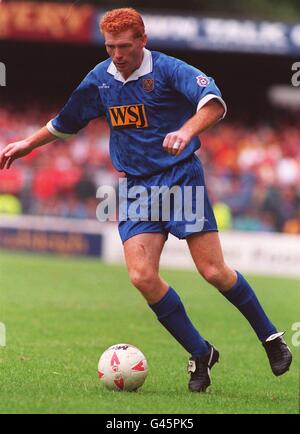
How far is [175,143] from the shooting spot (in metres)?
5.37

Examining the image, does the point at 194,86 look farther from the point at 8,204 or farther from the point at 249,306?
the point at 8,204

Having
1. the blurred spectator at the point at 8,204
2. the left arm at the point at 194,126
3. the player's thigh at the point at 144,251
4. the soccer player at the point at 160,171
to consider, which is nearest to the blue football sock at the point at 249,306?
the soccer player at the point at 160,171

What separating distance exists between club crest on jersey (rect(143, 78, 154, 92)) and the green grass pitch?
1.82 m

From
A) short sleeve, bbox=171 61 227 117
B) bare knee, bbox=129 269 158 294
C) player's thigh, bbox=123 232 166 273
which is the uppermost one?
short sleeve, bbox=171 61 227 117

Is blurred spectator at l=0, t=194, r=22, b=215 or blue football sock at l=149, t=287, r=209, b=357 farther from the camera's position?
blurred spectator at l=0, t=194, r=22, b=215

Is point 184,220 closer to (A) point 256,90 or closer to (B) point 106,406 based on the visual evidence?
(B) point 106,406

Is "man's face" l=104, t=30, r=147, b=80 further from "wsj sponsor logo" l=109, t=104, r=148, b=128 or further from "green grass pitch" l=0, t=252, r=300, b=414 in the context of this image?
"green grass pitch" l=0, t=252, r=300, b=414

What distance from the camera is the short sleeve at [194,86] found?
5.71 metres

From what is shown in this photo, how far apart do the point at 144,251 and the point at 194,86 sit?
102cm

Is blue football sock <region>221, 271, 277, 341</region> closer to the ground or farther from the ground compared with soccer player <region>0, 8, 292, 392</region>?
closer to the ground

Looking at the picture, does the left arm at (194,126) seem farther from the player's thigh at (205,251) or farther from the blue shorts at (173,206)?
the player's thigh at (205,251)

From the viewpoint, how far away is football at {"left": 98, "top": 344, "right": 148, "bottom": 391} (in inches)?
237

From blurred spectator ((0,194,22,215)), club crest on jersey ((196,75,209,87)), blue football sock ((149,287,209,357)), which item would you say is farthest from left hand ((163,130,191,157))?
blurred spectator ((0,194,22,215))
